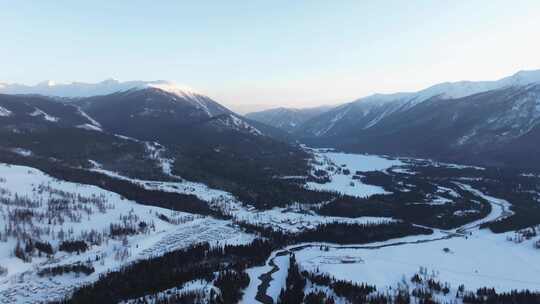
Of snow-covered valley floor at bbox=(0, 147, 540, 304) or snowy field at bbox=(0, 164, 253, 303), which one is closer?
snowy field at bbox=(0, 164, 253, 303)

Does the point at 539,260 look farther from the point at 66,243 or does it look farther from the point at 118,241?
the point at 66,243

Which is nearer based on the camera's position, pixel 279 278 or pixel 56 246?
pixel 279 278

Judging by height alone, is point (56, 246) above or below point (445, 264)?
above

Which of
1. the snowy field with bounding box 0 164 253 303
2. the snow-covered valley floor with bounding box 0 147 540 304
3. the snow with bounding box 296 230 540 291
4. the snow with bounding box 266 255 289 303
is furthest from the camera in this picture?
the snow with bounding box 296 230 540 291

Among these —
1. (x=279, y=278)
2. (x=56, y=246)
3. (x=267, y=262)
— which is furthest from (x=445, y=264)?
(x=56, y=246)

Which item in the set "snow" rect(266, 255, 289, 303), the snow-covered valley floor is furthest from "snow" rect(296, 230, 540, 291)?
"snow" rect(266, 255, 289, 303)

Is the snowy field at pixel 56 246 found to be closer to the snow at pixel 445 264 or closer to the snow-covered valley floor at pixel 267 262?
the snow-covered valley floor at pixel 267 262

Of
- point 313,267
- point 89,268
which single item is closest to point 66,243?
point 89,268

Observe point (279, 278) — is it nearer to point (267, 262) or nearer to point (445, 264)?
point (267, 262)

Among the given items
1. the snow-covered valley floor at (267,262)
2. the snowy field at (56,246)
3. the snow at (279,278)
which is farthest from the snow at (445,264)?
the snowy field at (56,246)

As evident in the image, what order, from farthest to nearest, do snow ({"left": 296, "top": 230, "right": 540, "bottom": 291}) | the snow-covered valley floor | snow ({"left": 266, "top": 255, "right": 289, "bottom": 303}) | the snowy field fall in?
1. snow ({"left": 296, "top": 230, "right": 540, "bottom": 291})
2. the snow-covered valley floor
3. the snowy field
4. snow ({"left": 266, "top": 255, "right": 289, "bottom": 303})

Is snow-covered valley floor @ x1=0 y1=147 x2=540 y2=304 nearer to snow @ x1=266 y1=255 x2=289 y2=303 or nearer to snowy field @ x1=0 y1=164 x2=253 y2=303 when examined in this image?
snowy field @ x1=0 y1=164 x2=253 y2=303
